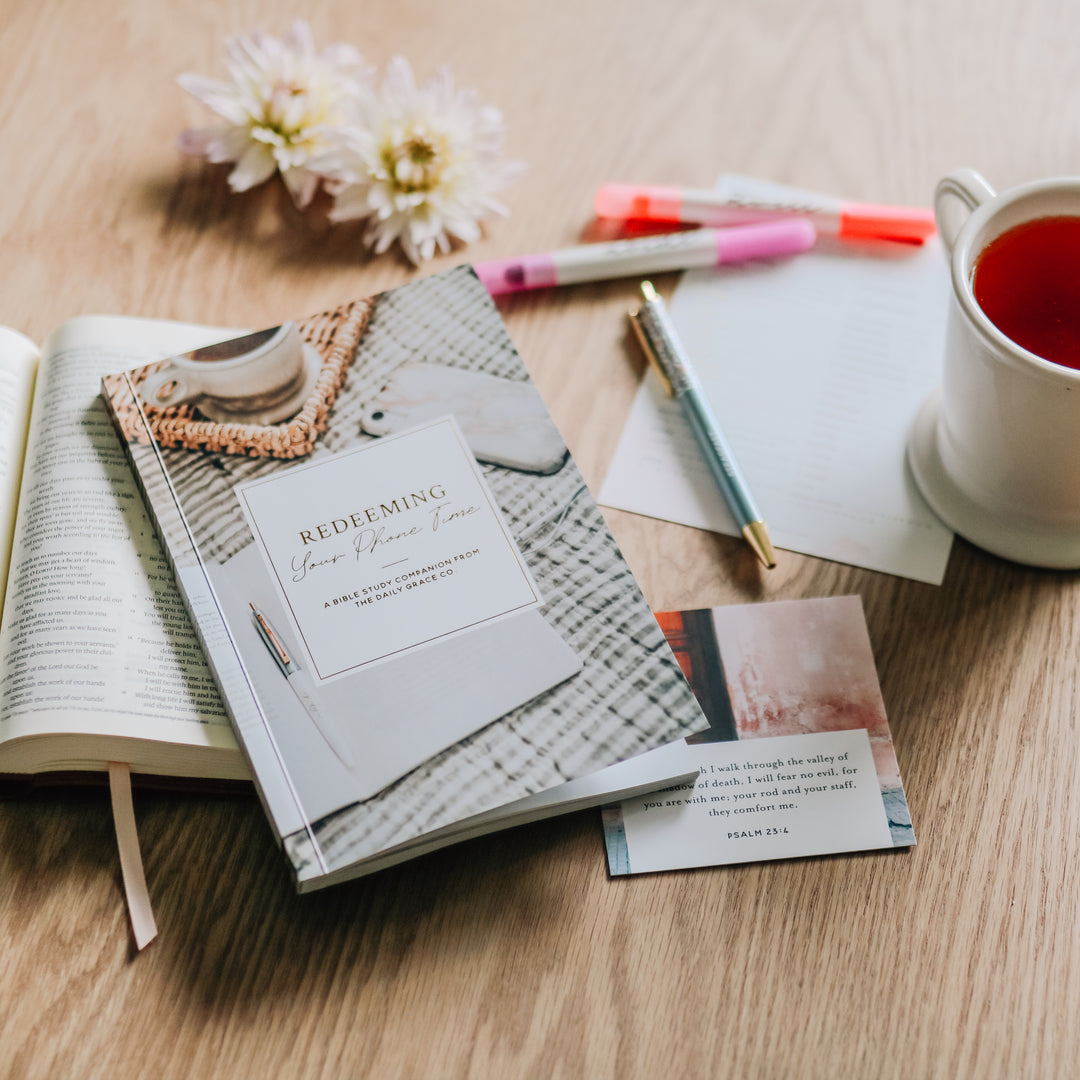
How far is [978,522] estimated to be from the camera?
541mm

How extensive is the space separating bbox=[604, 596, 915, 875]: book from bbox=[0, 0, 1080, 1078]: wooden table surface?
1 cm

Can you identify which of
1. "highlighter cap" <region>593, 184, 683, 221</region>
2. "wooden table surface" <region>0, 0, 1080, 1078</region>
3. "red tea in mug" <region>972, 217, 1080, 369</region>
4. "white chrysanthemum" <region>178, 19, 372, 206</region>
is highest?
"white chrysanthemum" <region>178, 19, 372, 206</region>

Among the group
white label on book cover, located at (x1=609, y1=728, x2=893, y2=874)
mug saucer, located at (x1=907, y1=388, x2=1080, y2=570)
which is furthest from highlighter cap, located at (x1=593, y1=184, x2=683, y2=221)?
white label on book cover, located at (x1=609, y1=728, x2=893, y2=874)

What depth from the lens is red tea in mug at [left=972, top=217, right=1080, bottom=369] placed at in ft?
1.52

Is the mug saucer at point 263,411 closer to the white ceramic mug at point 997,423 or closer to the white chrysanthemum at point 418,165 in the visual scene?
the white chrysanthemum at point 418,165

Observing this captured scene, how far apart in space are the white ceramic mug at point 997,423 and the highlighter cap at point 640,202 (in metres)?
0.20

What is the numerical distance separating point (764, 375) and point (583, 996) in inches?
15.5

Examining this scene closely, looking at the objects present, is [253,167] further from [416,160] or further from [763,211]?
[763,211]

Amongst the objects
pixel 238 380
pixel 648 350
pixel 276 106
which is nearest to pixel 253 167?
pixel 276 106

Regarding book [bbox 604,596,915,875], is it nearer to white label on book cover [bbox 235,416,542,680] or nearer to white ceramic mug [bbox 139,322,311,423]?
white label on book cover [bbox 235,416,542,680]

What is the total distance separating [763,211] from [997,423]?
0.27 meters

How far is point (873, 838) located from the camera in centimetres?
48

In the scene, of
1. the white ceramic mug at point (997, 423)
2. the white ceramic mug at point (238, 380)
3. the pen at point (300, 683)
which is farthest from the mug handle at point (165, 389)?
the white ceramic mug at point (997, 423)

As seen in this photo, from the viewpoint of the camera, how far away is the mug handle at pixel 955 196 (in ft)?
1.57
